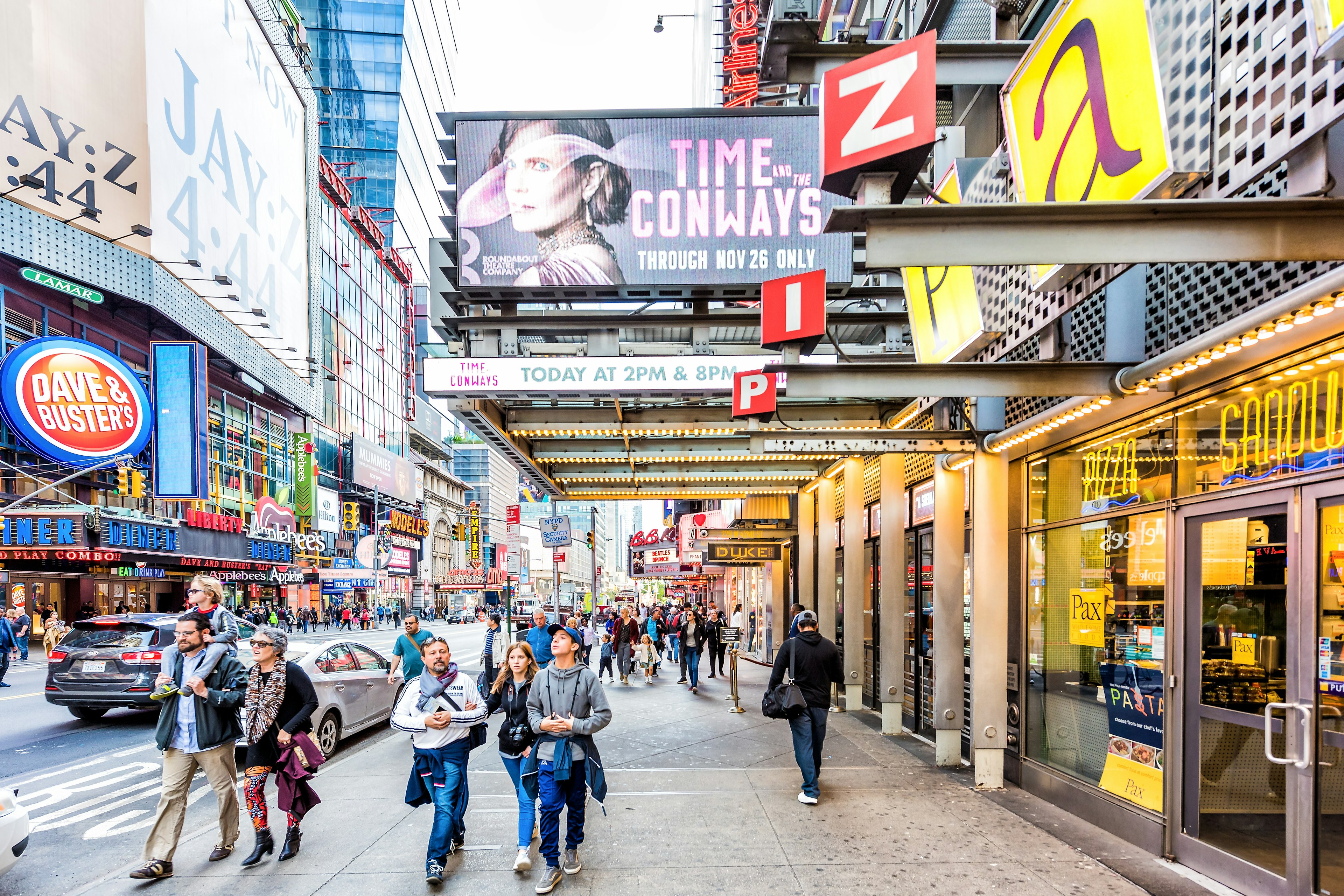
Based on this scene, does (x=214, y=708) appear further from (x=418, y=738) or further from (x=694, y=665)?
(x=694, y=665)

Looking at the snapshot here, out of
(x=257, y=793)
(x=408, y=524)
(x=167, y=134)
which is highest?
(x=167, y=134)

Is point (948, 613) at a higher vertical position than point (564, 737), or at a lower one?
higher

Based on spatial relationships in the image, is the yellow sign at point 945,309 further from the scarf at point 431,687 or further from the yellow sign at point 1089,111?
the scarf at point 431,687

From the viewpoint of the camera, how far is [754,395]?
304 inches

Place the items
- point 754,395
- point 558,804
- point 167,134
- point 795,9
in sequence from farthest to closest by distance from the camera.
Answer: point 167,134, point 754,395, point 795,9, point 558,804

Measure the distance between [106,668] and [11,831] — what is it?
7.99 metres

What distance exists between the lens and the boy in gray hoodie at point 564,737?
18.8 ft

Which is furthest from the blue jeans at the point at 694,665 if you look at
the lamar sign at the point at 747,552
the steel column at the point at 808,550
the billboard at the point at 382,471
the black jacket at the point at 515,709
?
the billboard at the point at 382,471

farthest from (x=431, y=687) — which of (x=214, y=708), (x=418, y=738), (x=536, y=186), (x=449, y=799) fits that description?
(x=536, y=186)

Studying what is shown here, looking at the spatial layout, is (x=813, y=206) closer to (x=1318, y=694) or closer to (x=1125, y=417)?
(x=1125, y=417)

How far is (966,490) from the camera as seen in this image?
9945 mm

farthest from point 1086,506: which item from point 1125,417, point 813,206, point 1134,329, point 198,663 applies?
point 198,663

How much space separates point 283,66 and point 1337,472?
1905 inches

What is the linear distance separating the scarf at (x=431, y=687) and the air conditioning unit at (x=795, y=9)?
527 centimetres
